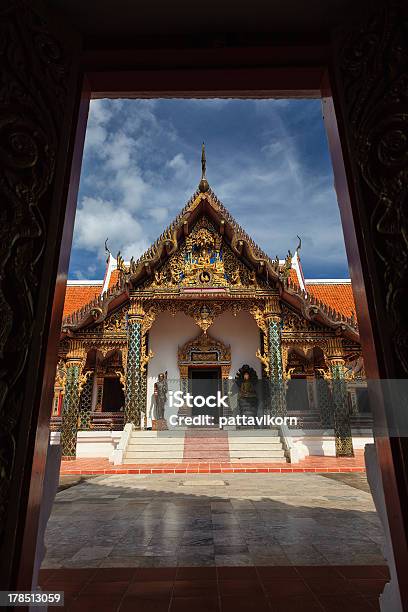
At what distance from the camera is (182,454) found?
7.46 meters

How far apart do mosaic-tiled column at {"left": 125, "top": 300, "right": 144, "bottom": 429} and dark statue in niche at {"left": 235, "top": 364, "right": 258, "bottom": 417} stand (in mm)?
2428

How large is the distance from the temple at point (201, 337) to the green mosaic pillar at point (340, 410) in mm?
20

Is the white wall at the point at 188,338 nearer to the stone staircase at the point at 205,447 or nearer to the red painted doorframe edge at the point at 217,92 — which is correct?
the stone staircase at the point at 205,447

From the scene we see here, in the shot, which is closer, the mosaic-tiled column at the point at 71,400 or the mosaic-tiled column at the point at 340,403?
the mosaic-tiled column at the point at 340,403

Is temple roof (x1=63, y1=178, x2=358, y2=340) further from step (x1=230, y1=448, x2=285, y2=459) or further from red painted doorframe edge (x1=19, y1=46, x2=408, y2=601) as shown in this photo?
red painted doorframe edge (x1=19, y1=46, x2=408, y2=601)

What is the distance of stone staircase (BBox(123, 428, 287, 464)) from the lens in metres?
7.32

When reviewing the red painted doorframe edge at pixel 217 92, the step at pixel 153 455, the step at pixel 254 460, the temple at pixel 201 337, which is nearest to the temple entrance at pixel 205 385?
the temple at pixel 201 337

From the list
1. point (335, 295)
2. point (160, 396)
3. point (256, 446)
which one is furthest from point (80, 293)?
point (335, 295)

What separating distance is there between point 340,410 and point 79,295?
8470 millimetres

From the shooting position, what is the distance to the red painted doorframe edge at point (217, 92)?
3.93ft

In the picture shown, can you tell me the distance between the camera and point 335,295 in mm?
12211

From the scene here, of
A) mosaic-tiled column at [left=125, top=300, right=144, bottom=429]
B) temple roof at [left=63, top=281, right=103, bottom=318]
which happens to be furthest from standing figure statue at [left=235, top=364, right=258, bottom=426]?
temple roof at [left=63, top=281, right=103, bottom=318]

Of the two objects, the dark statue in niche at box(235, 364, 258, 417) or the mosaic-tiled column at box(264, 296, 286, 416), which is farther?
the dark statue in niche at box(235, 364, 258, 417)

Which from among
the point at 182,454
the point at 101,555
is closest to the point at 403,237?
the point at 101,555
